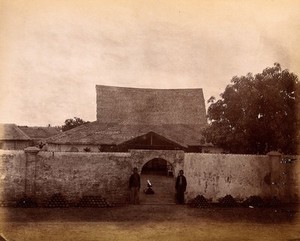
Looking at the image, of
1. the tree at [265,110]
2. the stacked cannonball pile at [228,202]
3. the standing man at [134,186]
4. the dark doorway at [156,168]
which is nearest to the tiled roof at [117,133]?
the dark doorway at [156,168]

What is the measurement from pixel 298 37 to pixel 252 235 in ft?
20.7

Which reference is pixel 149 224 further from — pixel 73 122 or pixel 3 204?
pixel 73 122

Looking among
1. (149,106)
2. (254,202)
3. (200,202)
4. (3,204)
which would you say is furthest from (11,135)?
(254,202)

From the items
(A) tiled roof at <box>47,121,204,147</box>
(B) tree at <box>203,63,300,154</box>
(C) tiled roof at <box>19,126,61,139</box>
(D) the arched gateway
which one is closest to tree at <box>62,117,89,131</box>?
(C) tiled roof at <box>19,126,61,139</box>

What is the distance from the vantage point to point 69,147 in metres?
26.4

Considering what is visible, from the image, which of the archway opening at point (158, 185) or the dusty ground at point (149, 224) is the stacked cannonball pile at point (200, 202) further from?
the archway opening at point (158, 185)

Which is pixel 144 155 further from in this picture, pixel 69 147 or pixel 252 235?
pixel 69 147

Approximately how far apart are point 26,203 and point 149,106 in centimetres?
1735

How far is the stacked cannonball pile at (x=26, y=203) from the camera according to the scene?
13422 mm

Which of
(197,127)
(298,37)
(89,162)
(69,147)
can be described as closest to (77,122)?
(69,147)

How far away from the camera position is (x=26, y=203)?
13.5m

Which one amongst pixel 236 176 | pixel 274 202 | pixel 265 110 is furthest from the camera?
pixel 265 110

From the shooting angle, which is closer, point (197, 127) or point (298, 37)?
point (298, 37)

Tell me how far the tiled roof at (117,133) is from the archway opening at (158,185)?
247 cm
